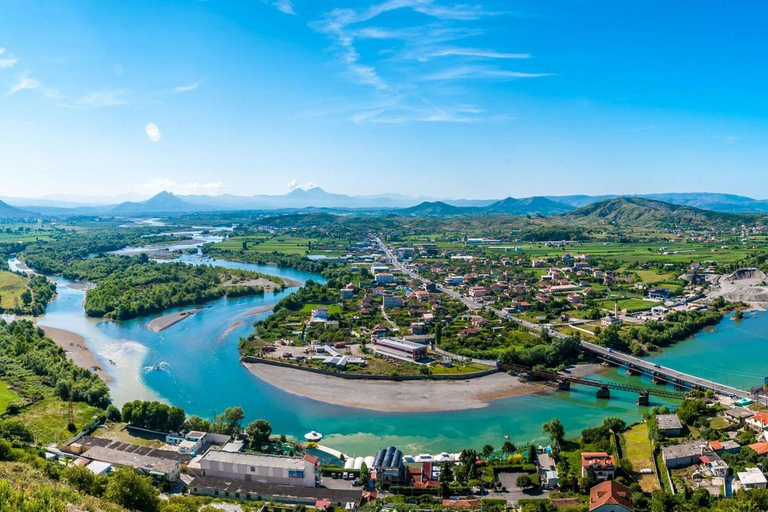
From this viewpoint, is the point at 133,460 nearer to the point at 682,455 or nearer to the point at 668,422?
the point at 682,455

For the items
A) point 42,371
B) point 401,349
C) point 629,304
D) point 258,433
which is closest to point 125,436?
point 258,433

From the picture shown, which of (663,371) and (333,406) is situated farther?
(663,371)

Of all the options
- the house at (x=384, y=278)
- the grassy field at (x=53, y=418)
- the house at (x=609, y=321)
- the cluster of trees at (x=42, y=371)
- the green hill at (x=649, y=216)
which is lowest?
the grassy field at (x=53, y=418)

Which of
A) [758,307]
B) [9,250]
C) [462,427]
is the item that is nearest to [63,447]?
[462,427]

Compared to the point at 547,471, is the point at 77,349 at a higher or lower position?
lower

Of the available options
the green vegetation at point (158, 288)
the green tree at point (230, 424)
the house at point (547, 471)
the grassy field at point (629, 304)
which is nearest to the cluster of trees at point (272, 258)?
the green vegetation at point (158, 288)

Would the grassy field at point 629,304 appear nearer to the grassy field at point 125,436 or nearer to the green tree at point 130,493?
the grassy field at point 125,436
